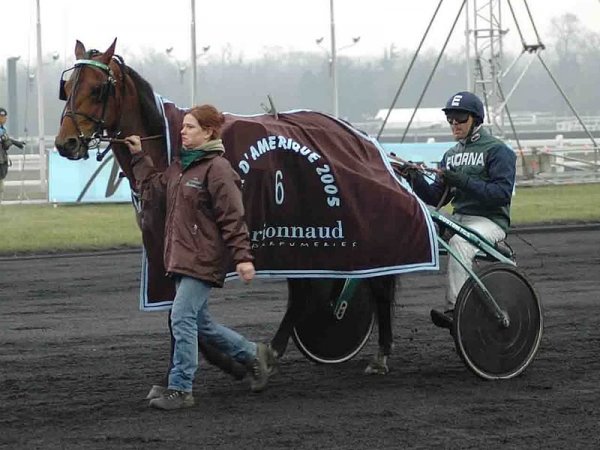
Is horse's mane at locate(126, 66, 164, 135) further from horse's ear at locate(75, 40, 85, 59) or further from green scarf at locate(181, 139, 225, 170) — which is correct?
green scarf at locate(181, 139, 225, 170)

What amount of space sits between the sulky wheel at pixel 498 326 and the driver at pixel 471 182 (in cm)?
14

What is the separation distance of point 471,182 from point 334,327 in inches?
49.8

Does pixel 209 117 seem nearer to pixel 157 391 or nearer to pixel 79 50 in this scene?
pixel 79 50

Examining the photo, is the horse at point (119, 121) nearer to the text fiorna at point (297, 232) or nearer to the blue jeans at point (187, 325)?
the blue jeans at point (187, 325)

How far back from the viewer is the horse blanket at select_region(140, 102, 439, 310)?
638 cm

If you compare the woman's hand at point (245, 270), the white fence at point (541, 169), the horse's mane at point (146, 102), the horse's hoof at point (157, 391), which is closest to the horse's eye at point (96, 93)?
the horse's mane at point (146, 102)

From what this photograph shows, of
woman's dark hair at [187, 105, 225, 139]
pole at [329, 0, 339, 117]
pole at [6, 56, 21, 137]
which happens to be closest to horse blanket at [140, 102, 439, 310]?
woman's dark hair at [187, 105, 225, 139]

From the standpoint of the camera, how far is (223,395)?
21.2 ft

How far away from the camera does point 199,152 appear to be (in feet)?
19.5

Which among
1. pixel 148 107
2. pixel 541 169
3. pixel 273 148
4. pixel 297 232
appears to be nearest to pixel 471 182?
pixel 297 232

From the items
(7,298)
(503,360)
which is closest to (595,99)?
(7,298)

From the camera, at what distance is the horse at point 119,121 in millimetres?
6148

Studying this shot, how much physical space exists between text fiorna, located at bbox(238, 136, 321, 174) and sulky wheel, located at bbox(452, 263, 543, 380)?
114 centimetres

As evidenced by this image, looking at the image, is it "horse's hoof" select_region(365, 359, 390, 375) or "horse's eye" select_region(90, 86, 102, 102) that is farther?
"horse's hoof" select_region(365, 359, 390, 375)
